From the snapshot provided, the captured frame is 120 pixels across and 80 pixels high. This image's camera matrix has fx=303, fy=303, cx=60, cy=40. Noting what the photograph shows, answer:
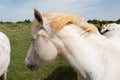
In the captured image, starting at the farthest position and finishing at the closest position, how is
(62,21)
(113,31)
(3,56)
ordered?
(3,56) → (113,31) → (62,21)

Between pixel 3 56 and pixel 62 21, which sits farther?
pixel 3 56

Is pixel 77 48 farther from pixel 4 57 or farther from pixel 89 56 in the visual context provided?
pixel 4 57

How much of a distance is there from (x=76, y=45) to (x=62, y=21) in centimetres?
34

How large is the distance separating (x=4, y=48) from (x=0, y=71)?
0.77 m

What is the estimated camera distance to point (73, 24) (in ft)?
12.3

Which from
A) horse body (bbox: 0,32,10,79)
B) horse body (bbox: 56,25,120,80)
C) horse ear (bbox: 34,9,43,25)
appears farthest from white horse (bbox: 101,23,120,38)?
horse body (bbox: 0,32,10,79)

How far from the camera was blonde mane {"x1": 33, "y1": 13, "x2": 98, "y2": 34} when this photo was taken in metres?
3.65

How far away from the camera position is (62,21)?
3.64m

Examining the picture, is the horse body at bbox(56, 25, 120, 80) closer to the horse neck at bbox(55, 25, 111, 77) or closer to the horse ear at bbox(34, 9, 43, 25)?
the horse neck at bbox(55, 25, 111, 77)

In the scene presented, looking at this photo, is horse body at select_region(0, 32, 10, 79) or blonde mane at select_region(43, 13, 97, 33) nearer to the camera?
blonde mane at select_region(43, 13, 97, 33)

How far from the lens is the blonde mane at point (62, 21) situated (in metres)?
3.65

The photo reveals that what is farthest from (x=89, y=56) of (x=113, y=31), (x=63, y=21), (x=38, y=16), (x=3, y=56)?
(x=3, y=56)

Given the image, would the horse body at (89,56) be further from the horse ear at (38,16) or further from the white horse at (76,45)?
the horse ear at (38,16)

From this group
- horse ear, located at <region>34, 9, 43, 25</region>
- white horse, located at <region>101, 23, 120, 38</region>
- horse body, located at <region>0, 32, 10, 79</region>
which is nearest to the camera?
horse ear, located at <region>34, 9, 43, 25</region>
